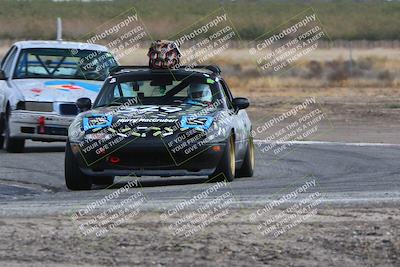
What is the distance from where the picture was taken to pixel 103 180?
49.3 feet

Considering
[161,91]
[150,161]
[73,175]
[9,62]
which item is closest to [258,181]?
[161,91]

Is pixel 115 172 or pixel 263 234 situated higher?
pixel 263 234

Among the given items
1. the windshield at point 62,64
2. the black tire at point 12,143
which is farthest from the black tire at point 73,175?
the windshield at point 62,64

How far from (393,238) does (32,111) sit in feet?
33.5

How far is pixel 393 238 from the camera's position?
973 centimetres

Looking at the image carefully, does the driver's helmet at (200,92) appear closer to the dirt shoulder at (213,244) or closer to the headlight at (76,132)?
the headlight at (76,132)

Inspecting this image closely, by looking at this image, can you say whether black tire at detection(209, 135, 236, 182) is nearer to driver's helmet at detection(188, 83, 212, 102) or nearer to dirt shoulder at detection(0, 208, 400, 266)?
driver's helmet at detection(188, 83, 212, 102)

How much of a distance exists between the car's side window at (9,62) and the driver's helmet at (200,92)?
5840mm

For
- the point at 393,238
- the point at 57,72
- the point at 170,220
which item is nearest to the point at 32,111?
the point at 57,72

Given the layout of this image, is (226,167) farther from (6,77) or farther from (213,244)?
(6,77)

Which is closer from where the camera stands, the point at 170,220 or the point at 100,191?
the point at 170,220

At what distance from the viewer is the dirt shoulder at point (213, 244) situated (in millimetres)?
9055

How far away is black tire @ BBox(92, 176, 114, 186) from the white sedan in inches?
158

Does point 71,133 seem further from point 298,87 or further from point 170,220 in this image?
point 298,87
